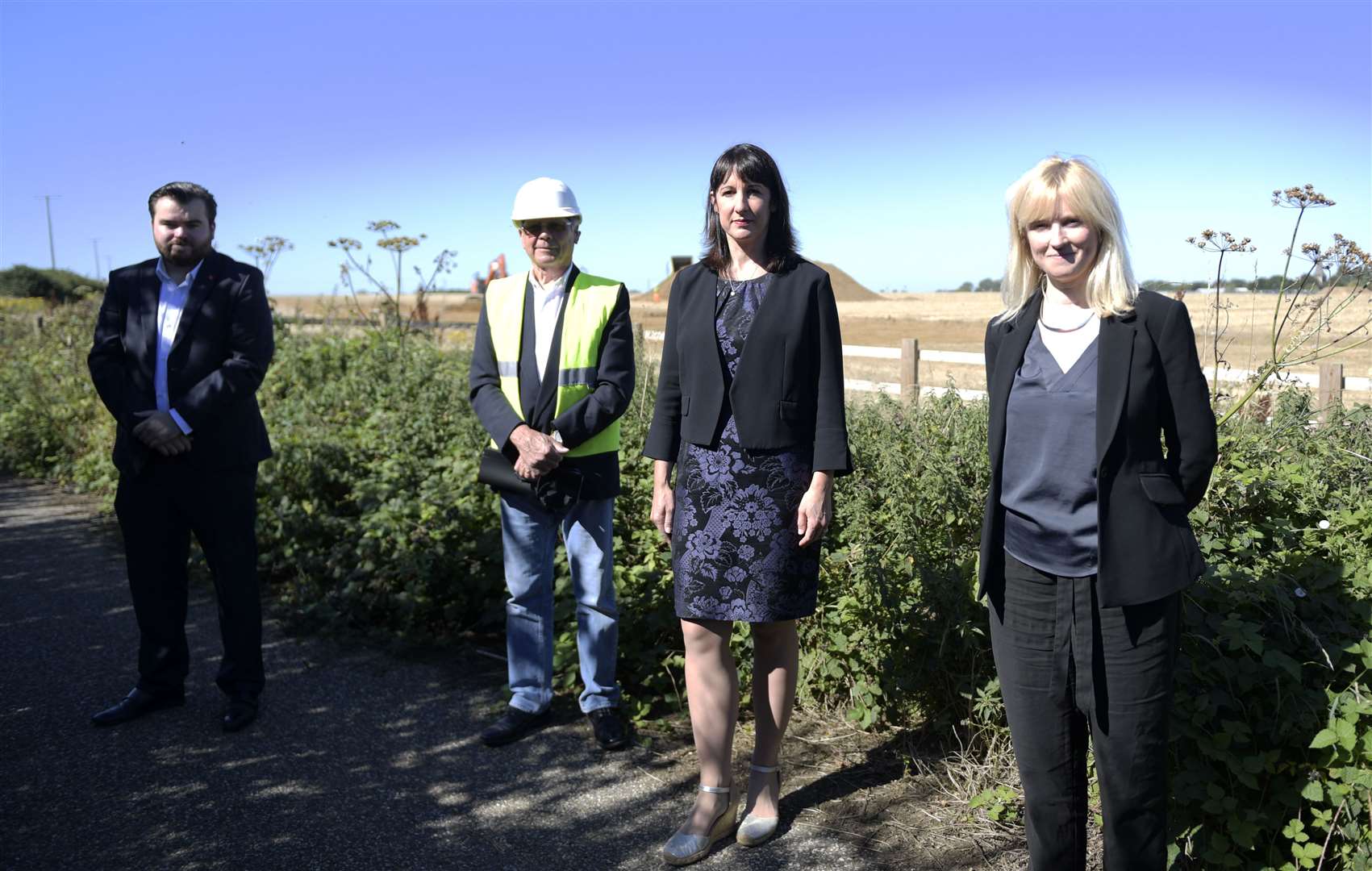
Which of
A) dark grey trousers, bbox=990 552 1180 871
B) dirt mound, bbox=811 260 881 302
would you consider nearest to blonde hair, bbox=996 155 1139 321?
dark grey trousers, bbox=990 552 1180 871

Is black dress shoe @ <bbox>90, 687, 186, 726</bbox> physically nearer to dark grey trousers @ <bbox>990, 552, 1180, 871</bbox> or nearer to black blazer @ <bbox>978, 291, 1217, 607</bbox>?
dark grey trousers @ <bbox>990, 552, 1180, 871</bbox>

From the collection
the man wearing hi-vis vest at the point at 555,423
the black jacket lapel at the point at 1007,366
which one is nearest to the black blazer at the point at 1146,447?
the black jacket lapel at the point at 1007,366

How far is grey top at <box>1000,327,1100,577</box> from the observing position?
8.25ft

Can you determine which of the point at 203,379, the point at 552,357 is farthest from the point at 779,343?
the point at 203,379

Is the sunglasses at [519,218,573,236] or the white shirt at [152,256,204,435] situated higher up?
the sunglasses at [519,218,573,236]

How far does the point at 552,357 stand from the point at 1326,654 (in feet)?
9.06

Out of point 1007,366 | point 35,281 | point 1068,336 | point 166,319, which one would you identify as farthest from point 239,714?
point 35,281

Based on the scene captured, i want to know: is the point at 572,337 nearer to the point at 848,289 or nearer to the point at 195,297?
the point at 195,297

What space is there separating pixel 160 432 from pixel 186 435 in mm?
100

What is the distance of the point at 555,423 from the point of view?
162 inches

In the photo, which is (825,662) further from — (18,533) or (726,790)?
(18,533)

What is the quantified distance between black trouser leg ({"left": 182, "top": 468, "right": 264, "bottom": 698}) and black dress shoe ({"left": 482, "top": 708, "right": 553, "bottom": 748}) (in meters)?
1.07

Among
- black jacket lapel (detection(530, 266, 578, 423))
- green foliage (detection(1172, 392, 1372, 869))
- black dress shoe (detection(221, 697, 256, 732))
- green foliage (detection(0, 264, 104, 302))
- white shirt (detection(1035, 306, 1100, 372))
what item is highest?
green foliage (detection(0, 264, 104, 302))

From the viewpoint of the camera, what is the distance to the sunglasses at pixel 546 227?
4.17 meters
